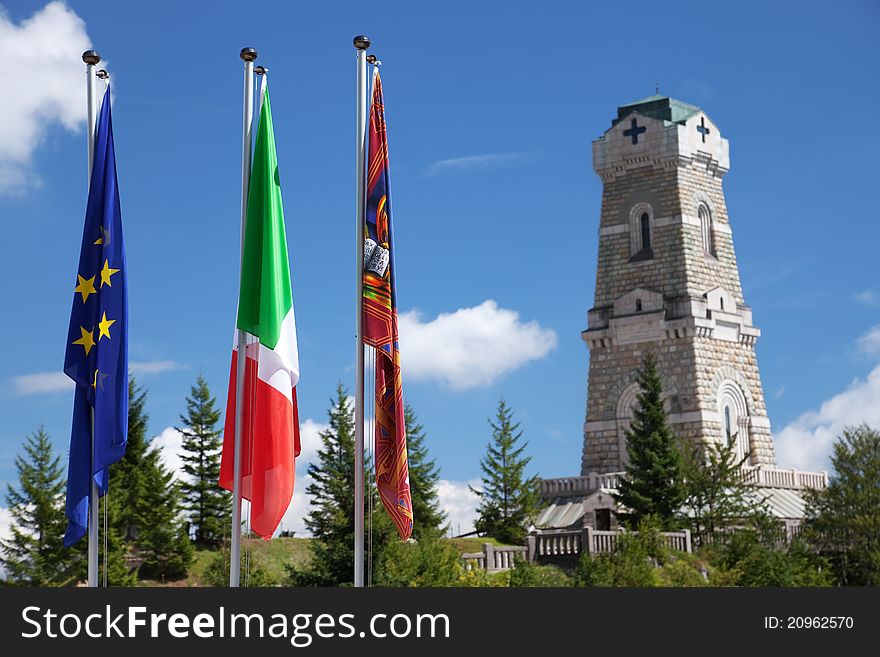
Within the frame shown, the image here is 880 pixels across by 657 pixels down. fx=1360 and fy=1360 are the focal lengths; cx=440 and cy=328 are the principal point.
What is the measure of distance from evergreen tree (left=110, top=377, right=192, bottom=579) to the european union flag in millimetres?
31649

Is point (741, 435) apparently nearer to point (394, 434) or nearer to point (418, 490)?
point (418, 490)

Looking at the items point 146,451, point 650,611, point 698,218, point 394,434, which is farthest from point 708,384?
point 650,611

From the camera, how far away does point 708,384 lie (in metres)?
64.8

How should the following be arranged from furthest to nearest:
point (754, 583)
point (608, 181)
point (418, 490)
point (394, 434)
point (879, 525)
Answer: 1. point (608, 181)
2. point (418, 490)
3. point (879, 525)
4. point (754, 583)
5. point (394, 434)

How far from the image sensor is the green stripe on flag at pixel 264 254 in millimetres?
20984

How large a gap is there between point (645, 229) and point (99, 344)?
165ft

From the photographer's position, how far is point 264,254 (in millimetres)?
21031

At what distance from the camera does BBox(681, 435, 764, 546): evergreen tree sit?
5212 centimetres

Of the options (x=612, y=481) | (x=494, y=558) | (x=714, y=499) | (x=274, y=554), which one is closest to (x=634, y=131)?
(x=612, y=481)

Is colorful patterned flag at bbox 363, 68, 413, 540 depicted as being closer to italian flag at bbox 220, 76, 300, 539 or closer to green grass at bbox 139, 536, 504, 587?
italian flag at bbox 220, 76, 300, 539

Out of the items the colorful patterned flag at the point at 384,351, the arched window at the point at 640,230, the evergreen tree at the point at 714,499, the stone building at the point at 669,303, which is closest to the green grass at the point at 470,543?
the stone building at the point at 669,303

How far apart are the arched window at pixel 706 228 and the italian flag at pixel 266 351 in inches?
1951

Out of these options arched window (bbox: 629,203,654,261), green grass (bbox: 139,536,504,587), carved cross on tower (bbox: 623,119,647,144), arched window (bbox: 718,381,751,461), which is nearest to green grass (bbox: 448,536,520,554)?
green grass (bbox: 139,536,504,587)

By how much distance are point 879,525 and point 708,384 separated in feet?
49.6
